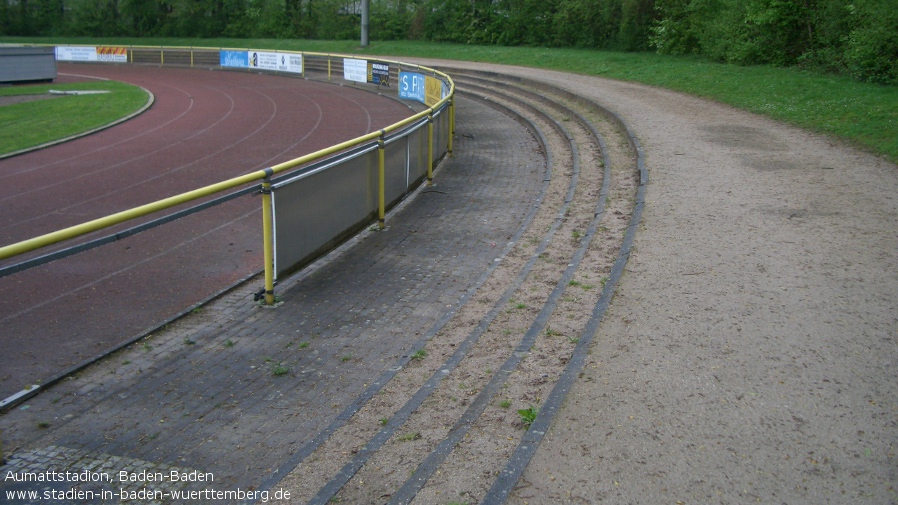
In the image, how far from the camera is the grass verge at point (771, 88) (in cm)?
1566

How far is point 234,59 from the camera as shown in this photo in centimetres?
4297

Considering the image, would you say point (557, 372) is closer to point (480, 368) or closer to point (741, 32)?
point (480, 368)

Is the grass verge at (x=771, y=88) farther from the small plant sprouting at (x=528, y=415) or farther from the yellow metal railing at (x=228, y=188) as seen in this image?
the small plant sprouting at (x=528, y=415)

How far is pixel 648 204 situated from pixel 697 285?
10.8 ft

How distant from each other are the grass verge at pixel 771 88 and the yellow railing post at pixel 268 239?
11.0m

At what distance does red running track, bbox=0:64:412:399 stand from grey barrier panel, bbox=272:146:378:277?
1008 mm

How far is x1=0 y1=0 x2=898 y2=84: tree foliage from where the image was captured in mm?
22594

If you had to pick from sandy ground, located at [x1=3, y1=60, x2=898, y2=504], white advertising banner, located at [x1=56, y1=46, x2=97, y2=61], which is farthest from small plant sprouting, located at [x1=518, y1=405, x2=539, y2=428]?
white advertising banner, located at [x1=56, y1=46, x2=97, y2=61]

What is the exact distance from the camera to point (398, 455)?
4.95 meters

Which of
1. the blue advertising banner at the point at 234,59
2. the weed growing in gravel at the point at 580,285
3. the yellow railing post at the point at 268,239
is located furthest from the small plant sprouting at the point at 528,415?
the blue advertising banner at the point at 234,59

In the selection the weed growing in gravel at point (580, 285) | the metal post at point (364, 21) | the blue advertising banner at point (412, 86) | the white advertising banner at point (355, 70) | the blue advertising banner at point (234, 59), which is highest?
the metal post at point (364, 21)

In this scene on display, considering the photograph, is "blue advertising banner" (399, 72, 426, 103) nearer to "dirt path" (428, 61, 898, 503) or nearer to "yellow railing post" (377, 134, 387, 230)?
"yellow railing post" (377, 134, 387, 230)

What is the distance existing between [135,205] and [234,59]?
3264cm

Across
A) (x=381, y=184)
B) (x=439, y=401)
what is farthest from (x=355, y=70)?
(x=439, y=401)
